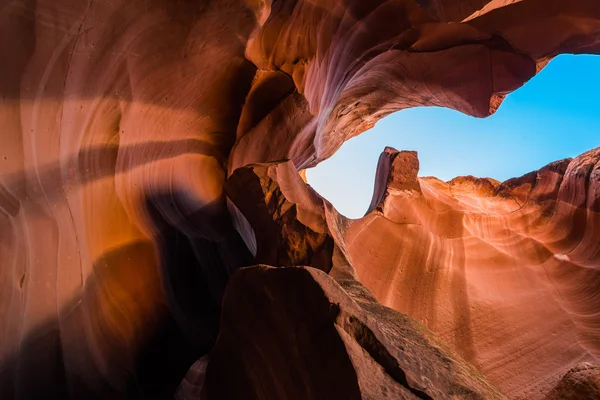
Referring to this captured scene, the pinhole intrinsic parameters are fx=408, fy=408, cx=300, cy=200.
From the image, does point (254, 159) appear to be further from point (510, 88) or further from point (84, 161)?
point (510, 88)

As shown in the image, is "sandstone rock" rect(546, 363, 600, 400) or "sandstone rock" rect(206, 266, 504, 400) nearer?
"sandstone rock" rect(206, 266, 504, 400)

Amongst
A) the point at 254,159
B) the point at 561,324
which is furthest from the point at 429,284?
the point at 254,159

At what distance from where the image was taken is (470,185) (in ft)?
34.6

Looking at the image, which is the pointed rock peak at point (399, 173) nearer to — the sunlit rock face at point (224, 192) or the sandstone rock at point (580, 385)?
the sunlit rock face at point (224, 192)

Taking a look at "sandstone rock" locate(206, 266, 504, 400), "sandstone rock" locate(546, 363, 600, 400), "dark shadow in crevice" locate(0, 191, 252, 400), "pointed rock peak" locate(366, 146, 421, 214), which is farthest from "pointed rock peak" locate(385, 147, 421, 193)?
"sandstone rock" locate(206, 266, 504, 400)

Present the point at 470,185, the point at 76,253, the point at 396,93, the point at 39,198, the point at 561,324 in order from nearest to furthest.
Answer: the point at 39,198, the point at 76,253, the point at 561,324, the point at 396,93, the point at 470,185

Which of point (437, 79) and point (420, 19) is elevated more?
point (420, 19)

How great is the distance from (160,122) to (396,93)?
5567mm

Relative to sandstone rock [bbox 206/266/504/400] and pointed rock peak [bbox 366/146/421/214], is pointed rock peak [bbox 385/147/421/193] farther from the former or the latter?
sandstone rock [bbox 206/266/504/400]

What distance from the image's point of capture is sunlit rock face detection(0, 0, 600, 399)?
3.18 m

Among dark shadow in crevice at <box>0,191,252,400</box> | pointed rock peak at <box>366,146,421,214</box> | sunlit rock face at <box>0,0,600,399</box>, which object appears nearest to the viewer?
sunlit rock face at <box>0,0,600,399</box>

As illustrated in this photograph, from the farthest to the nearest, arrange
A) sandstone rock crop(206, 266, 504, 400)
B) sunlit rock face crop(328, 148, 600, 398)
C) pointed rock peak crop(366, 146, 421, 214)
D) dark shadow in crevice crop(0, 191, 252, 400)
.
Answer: pointed rock peak crop(366, 146, 421, 214) < sunlit rock face crop(328, 148, 600, 398) < dark shadow in crevice crop(0, 191, 252, 400) < sandstone rock crop(206, 266, 504, 400)

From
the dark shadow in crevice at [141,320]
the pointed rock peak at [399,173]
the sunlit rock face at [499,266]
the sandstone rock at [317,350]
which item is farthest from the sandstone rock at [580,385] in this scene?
the pointed rock peak at [399,173]

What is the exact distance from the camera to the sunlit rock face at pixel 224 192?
3.18m
